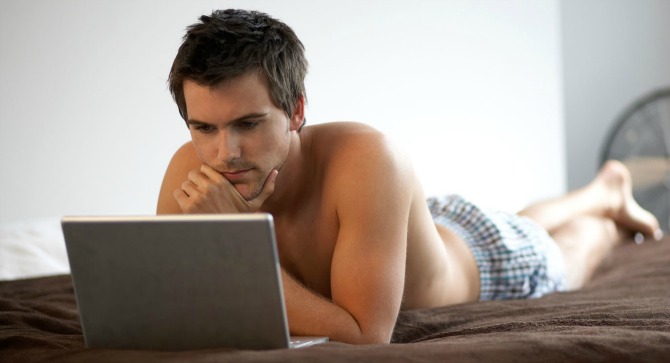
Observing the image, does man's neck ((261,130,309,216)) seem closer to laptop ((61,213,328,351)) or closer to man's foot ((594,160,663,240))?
laptop ((61,213,328,351))

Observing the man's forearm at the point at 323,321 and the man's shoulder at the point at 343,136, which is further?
the man's shoulder at the point at 343,136

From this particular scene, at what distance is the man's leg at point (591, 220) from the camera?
2.46 m

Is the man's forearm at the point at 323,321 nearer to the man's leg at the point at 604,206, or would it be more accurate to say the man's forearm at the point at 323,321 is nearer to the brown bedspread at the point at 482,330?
the brown bedspread at the point at 482,330

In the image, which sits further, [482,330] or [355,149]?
[355,149]

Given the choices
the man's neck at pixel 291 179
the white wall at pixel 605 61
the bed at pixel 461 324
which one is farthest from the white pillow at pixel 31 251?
the white wall at pixel 605 61

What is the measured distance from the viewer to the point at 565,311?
1678mm

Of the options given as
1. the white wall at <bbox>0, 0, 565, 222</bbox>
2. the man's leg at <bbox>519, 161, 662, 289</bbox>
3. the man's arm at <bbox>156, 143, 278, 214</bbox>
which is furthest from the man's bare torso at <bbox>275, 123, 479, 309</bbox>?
the white wall at <bbox>0, 0, 565, 222</bbox>

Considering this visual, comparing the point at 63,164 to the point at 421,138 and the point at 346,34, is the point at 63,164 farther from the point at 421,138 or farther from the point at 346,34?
the point at 421,138

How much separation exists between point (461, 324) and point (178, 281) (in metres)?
0.65

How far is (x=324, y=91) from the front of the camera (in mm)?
3426

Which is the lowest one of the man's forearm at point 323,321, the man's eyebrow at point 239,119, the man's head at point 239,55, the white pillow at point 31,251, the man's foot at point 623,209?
the man's foot at point 623,209

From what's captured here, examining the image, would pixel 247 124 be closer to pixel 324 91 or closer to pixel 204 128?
pixel 204 128

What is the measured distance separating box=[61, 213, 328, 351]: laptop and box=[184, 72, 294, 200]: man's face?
357 mm

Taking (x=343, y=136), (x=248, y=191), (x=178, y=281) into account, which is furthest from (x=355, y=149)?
(x=178, y=281)
